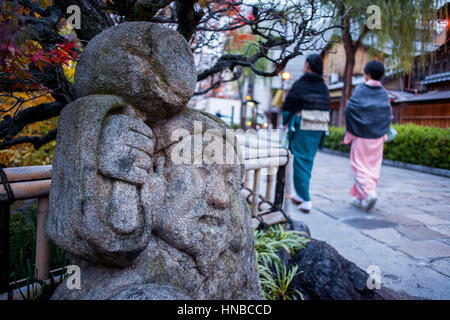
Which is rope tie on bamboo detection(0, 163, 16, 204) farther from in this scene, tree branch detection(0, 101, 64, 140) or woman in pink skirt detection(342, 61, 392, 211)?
woman in pink skirt detection(342, 61, 392, 211)

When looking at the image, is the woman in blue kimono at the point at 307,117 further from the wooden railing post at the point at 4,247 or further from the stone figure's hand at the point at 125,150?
the wooden railing post at the point at 4,247

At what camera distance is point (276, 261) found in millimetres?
2637

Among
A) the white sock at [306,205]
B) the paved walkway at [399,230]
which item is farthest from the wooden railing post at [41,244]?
the white sock at [306,205]

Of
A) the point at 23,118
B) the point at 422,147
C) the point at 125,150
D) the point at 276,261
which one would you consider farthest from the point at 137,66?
the point at 422,147

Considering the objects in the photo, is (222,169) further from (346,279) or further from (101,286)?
(346,279)

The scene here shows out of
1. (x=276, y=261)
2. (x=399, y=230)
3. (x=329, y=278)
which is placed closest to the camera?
(x=329, y=278)

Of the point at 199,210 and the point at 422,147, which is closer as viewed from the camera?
the point at 199,210

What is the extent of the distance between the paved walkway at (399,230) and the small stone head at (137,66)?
177 centimetres

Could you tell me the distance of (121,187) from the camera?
1.17 metres

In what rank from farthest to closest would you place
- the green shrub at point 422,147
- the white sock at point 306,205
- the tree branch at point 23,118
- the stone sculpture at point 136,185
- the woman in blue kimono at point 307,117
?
the white sock at point 306,205
the woman in blue kimono at point 307,117
the green shrub at point 422,147
the tree branch at point 23,118
the stone sculpture at point 136,185

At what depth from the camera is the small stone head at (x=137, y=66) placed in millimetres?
1251

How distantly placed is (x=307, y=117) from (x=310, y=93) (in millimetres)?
339

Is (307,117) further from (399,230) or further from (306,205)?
(399,230)
